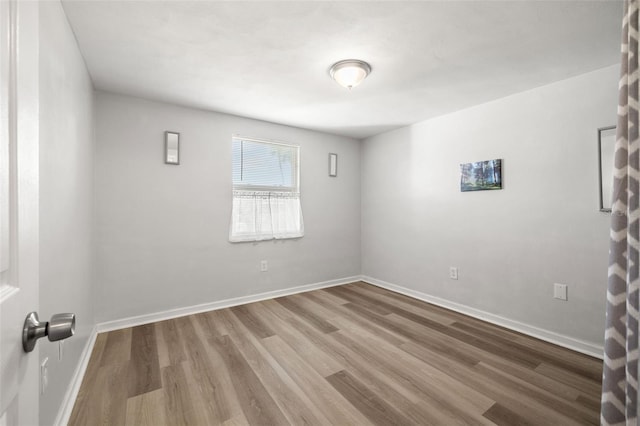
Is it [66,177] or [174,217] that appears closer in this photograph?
[66,177]

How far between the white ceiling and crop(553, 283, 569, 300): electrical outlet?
1793 mm

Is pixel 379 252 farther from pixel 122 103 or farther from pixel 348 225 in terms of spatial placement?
pixel 122 103

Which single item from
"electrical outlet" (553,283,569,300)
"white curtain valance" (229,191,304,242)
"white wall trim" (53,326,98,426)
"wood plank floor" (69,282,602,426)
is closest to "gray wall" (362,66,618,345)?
"electrical outlet" (553,283,569,300)

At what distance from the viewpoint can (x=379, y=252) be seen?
4.29 meters

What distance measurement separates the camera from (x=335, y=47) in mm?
2016

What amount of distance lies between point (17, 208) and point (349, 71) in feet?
7.13

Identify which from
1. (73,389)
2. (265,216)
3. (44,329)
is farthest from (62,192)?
(265,216)

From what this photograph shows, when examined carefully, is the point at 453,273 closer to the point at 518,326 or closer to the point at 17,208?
the point at 518,326

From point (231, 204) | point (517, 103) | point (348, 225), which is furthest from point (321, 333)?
point (517, 103)

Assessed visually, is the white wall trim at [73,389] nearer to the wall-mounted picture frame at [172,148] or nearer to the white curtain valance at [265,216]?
the white curtain valance at [265,216]

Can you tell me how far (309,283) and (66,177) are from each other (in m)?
3.00

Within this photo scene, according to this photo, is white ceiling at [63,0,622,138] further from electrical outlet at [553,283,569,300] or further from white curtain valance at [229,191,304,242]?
electrical outlet at [553,283,569,300]

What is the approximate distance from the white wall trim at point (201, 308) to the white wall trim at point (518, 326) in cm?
130

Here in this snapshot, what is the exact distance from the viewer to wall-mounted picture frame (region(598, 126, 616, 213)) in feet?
7.25
